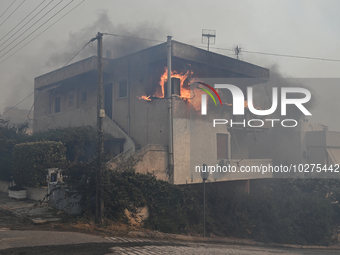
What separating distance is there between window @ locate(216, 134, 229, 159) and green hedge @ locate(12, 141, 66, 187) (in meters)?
8.92

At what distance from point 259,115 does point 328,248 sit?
9141mm

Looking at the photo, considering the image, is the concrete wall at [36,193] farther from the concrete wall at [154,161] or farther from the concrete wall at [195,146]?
the concrete wall at [195,146]

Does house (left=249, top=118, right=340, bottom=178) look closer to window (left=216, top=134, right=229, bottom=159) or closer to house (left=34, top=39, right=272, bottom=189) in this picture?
house (left=34, top=39, right=272, bottom=189)

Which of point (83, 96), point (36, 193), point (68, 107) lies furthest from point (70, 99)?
point (36, 193)

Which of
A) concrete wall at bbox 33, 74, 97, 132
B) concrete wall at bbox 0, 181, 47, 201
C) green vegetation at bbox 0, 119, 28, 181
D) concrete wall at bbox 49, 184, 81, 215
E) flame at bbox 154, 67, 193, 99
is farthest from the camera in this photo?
concrete wall at bbox 33, 74, 97, 132

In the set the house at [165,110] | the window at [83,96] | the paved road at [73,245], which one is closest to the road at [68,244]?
the paved road at [73,245]

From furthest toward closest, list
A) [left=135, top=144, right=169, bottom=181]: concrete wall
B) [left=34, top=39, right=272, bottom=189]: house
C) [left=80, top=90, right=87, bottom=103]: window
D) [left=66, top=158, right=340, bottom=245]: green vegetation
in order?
[left=80, top=90, right=87, bottom=103]: window < [left=34, top=39, right=272, bottom=189]: house < [left=135, top=144, right=169, bottom=181]: concrete wall < [left=66, top=158, right=340, bottom=245]: green vegetation

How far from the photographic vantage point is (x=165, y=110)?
55.2 feet

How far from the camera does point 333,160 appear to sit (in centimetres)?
2836

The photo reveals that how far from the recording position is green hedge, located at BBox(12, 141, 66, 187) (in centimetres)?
1512

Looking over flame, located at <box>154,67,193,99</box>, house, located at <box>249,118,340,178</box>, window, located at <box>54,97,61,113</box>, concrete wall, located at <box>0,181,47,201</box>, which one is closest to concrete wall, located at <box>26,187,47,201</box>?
concrete wall, located at <box>0,181,47,201</box>

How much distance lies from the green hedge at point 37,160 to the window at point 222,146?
892 centimetres

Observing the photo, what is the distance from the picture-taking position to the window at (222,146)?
756 inches

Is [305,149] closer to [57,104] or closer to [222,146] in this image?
[222,146]
